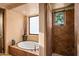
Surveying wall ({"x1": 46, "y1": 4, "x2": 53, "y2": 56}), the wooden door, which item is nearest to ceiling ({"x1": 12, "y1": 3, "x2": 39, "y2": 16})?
wall ({"x1": 46, "y1": 4, "x2": 53, "y2": 56})

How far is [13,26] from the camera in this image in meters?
1.37

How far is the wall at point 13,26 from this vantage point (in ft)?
4.46

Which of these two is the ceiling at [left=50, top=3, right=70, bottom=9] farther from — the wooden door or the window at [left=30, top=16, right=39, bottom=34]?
the window at [left=30, top=16, right=39, bottom=34]

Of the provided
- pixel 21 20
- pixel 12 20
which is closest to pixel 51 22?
pixel 21 20

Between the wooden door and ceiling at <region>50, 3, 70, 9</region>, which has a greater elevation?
ceiling at <region>50, 3, 70, 9</region>

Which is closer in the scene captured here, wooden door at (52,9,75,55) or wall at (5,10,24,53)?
wooden door at (52,9,75,55)

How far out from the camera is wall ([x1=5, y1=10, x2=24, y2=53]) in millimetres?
1359

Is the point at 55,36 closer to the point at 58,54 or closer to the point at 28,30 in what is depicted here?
the point at 58,54

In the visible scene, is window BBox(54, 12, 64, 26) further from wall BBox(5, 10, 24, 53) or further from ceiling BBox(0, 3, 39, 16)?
wall BBox(5, 10, 24, 53)

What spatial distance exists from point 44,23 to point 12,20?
0.40 meters

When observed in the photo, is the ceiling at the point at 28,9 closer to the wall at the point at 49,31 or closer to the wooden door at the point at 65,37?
the wall at the point at 49,31

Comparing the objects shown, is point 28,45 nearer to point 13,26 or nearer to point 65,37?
point 13,26

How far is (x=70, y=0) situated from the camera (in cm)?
128

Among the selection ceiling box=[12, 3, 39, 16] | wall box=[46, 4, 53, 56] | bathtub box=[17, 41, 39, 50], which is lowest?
bathtub box=[17, 41, 39, 50]
